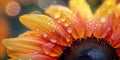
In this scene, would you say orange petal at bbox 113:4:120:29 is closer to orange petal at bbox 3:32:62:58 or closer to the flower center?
the flower center

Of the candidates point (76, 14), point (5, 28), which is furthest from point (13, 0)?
point (76, 14)

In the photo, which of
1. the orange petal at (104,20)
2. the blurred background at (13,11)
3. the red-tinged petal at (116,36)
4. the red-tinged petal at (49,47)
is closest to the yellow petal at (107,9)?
the orange petal at (104,20)

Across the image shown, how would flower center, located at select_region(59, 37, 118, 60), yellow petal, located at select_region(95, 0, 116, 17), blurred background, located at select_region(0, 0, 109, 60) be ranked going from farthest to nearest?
blurred background, located at select_region(0, 0, 109, 60), yellow petal, located at select_region(95, 0, 116, 17), flower center, located at select_region(59, 37, 118, 60)

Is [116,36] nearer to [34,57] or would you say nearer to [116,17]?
[116,17]

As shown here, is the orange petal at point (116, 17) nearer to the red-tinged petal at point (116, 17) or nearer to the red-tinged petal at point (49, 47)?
the red-tinged petal at point (116, 17)

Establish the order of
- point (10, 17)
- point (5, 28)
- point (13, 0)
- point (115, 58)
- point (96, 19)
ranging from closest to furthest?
1. point (115, 58)
2. point (96, 19)
3. point (5, 28)
4. point (10, 17)
5. point (13, 0)

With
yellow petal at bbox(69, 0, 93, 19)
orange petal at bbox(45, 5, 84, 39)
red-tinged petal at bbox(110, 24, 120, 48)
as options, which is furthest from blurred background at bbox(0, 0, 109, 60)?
red-tinged petal at bbox(110, 24, 120, 48)

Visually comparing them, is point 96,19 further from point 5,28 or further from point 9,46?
point 5,28
